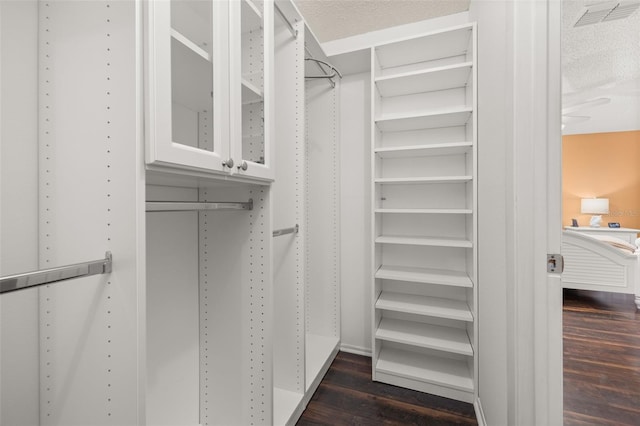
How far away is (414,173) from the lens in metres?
2.19

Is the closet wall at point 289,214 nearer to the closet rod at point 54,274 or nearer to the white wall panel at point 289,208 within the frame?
the white wall panel at point 289,208

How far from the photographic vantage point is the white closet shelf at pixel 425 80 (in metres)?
1.81

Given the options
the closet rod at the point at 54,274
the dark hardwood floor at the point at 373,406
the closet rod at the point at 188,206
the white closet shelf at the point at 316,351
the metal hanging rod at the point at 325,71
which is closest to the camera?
the closet rod at the point at 54,274

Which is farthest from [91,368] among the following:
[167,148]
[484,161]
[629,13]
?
[629,13]

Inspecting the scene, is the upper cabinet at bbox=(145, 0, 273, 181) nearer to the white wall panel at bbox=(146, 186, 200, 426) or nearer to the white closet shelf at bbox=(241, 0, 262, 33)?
the white closet shelf at bbox=(241, 0, 262, 33)

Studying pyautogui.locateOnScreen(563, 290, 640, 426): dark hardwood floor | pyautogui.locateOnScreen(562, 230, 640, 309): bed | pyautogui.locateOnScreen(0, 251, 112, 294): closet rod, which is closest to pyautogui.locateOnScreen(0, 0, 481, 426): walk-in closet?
pyautogui.locateOnScreen(0, 251, 112, 294): closet rod

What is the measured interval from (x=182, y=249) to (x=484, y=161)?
1.67 metres

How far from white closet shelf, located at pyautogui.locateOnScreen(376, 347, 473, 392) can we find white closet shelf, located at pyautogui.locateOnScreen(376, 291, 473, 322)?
380 millimetres

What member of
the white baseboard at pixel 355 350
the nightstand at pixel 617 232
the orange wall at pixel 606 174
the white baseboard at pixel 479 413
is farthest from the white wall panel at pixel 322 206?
the orange wall at pixel 606 174

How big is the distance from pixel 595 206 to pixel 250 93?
7.25 m

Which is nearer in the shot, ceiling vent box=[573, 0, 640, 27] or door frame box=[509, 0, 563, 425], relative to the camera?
door frame box=[509, 0, 563, 425]

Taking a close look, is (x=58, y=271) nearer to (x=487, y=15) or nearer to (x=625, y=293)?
(x=487, y=15)

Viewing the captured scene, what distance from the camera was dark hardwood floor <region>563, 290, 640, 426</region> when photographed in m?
1.67

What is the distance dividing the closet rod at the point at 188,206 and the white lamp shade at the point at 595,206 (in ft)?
23.5
